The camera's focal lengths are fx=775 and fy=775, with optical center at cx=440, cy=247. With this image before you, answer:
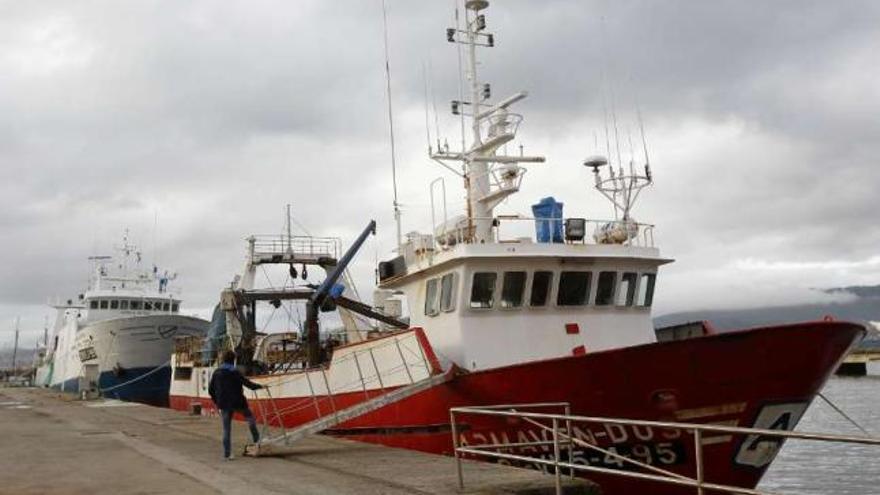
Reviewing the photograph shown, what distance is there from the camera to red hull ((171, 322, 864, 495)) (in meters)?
9.10

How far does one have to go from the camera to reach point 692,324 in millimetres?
12844

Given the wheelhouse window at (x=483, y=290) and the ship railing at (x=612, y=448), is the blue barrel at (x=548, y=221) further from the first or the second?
the ship railing at (x=612, y=448)

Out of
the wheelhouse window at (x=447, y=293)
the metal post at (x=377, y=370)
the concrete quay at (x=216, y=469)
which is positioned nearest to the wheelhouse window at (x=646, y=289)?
the wheelhouse window at (x=447, y=293)

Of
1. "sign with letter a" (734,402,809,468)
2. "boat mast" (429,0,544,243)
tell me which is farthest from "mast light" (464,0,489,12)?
"sign with letter a" (734,402,809,468)

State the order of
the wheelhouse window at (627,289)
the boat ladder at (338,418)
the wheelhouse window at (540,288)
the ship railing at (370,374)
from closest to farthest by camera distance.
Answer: the boat ladder at (338,418) < the ship railing at (370,374) < the wheelhouse window at (540,288) < the wheelhouse window at (627,289)

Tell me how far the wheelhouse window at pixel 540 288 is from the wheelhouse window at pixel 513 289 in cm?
18

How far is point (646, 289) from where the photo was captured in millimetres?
13461

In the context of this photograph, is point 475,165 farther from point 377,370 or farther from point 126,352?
point 126,352

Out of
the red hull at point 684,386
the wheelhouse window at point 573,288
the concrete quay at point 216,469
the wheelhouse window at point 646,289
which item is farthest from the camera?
the wheelhouse window at point 646,289

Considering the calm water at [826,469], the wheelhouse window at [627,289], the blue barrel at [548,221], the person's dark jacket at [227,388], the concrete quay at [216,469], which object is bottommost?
the calm water at [826,469]

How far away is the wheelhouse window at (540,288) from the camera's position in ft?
41.6

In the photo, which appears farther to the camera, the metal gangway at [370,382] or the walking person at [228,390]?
the metal gangway at [370,382]

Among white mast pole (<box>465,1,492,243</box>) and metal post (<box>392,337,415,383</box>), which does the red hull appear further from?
white mast pole (<box>465,1,492,243</box>)

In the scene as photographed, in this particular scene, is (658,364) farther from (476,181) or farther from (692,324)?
(476,181)
